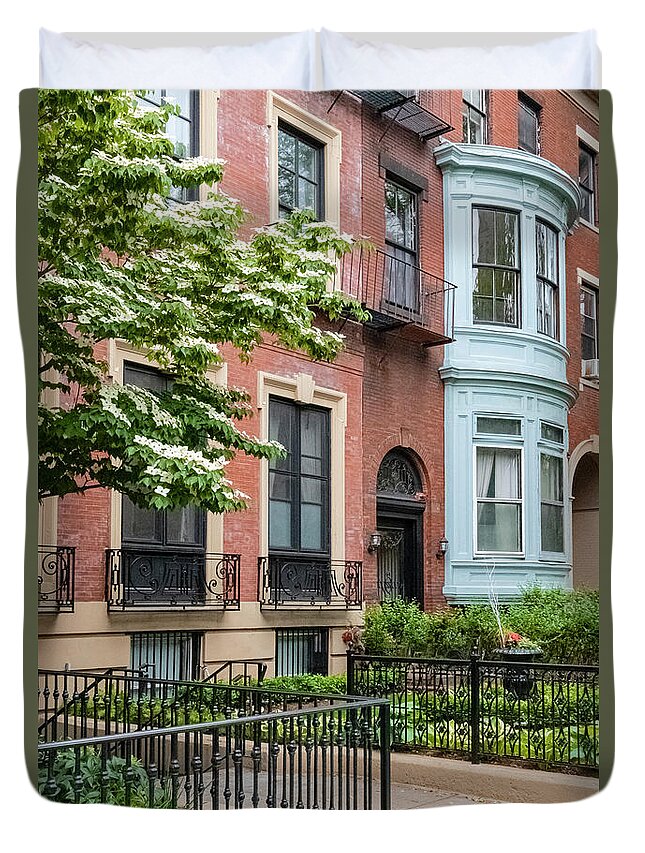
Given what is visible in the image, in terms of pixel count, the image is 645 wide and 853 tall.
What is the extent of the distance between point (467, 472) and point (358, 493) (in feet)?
2.44

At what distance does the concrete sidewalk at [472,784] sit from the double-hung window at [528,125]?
394 centimetres

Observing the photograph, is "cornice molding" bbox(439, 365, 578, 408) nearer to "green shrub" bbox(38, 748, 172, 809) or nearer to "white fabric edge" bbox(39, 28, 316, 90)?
"white fabric edge" bbox(39, 28, 316, 90)

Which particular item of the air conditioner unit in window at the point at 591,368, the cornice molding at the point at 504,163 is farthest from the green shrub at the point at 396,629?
the cornice molding at the point at 504,163

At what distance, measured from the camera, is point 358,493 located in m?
7.75

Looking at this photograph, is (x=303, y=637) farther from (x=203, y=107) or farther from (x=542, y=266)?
(x=203, y=107)

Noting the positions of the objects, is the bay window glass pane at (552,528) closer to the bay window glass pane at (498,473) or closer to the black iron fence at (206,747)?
the bay window glass pane at (498,473)

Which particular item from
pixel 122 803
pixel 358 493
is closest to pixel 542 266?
pixel 358 493

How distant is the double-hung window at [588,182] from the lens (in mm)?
7012

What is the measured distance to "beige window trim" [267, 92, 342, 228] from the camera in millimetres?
7344

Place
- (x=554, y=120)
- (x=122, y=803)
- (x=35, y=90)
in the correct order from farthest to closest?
(x=554, y=120) → (x=35, y=90) → (x=122, y=803)

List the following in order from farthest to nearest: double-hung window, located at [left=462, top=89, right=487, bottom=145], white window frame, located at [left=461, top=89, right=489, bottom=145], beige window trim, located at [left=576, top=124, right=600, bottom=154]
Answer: double-hung window, located at [left=462, top=89, right=487, bottom=145]
white window frame, located at [left=461, top=89, right=489, bottom=145]
beige window trim, located at [left=576, top=124, right=600, bottom=154]

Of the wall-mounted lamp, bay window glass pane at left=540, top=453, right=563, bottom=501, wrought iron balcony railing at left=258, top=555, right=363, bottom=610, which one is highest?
bay window glass pane at left=540, top=453, right=563, bottom=501

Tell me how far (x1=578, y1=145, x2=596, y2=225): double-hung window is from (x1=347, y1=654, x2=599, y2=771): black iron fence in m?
2.77

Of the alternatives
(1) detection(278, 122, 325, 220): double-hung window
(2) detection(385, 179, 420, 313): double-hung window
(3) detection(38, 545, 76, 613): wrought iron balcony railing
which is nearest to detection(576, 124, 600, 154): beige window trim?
(2) detection(385, 179, 420, 313): double-hung window
